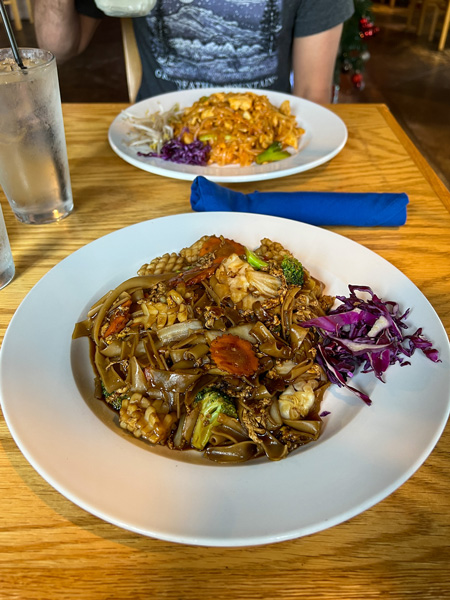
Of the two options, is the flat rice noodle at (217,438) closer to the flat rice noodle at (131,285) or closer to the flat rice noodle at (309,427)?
the flat rice noodle at (309,427)

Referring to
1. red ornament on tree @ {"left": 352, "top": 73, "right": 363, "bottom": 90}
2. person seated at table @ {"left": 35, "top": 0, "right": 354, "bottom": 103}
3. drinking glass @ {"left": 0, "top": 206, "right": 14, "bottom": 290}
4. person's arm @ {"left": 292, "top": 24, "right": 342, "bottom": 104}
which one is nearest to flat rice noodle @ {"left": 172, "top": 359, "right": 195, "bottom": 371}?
drinking glass @ {"left": 0, "top": 206, "right": 14, "bottom": 290}

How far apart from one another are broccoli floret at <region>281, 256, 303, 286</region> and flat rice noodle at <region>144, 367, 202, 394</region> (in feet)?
1.20

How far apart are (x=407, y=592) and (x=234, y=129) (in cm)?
183

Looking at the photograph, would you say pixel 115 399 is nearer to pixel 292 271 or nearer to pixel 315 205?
pixel 292 271

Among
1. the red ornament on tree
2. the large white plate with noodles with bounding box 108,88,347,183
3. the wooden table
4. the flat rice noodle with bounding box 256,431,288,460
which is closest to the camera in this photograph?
the wooden table

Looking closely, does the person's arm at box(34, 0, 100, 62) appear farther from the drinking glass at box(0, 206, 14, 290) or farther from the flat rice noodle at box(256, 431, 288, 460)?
the flat rice noodle at box(256, 431, 288, 460)

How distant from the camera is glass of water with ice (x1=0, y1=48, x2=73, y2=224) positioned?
59.5 inches

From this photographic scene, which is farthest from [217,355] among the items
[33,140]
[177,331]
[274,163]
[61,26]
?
[61,26]

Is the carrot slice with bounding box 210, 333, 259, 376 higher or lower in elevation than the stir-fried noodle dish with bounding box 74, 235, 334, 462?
higher

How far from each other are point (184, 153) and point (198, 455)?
1402 millimetres

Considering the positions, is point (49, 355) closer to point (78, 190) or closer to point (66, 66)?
point (78, 190)

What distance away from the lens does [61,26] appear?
3031mm

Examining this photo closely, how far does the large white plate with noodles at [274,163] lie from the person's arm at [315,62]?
37.5 inches

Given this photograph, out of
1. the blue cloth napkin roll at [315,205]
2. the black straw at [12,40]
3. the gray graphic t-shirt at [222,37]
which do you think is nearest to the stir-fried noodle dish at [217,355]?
the blue cloth napkin roll at [315,205]
